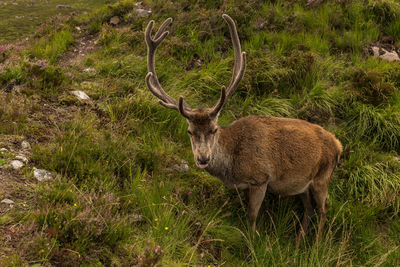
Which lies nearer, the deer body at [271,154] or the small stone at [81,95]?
the deer body at [271,154]

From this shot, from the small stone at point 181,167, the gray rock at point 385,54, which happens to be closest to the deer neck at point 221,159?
the small stone at point 181,167

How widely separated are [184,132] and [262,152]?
191cm

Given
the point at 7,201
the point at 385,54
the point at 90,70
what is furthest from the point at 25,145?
the point at 385,54

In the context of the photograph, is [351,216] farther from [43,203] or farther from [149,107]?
[43,203]

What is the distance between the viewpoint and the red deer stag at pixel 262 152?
5.14m

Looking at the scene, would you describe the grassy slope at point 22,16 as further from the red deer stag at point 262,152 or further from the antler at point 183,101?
the red deer stag at point 262,152

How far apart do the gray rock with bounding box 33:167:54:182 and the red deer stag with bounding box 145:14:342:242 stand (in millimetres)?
1814

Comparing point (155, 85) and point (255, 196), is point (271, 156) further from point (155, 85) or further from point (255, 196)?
point (155, 85)

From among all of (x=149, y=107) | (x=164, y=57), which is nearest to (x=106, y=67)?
(x=164, y=57)

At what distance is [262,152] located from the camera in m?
5.32

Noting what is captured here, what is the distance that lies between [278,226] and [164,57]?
478 centimetres

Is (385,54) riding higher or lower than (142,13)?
lower

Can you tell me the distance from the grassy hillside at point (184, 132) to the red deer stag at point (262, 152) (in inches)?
17.8

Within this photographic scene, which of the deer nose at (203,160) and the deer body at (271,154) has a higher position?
the deer nose at (203,160)
